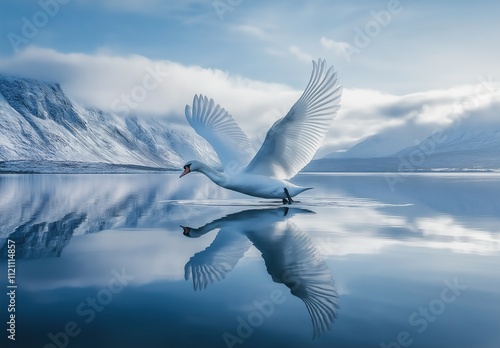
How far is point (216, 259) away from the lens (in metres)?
9.59

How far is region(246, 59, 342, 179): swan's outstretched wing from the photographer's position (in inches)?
655

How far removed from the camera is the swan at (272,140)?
1681 centimetres

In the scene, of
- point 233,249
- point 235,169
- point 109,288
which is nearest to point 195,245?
point 233,249

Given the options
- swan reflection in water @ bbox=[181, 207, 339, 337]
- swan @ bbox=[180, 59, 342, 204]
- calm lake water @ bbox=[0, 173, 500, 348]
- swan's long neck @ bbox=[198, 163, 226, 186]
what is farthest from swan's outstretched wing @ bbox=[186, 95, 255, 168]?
calm lake water @ bbox=[0, 173, 500, 348]

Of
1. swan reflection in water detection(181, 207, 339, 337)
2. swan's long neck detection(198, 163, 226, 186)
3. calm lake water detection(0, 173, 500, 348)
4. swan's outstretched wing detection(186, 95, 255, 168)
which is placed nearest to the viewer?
calm lake water detection(0, 173, 500, 348)

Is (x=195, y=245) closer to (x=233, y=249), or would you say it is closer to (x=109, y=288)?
(x=233, y=249)

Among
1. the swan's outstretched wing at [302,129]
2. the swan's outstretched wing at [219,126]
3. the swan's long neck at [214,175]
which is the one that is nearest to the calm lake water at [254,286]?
the swan's outstretched wing at [302,129]

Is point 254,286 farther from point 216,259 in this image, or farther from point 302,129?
point 302,129

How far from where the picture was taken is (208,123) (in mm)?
21422

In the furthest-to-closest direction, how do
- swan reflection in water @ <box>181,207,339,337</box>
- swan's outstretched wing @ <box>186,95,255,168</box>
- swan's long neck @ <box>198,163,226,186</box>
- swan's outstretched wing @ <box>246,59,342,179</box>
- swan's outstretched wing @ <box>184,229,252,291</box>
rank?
1. swan's outstretched wing @ <box>186,95,255,168</box>
2. swan's long neck @ <box>198,163,226,186</box>
3. swan's outstretched wing @ <box>246,59,342,179</box>
4. swan's outstretched wing @ <box>184,229,252,291</box>
5. swan reflection in water @ <box>181,207,339,337</box>

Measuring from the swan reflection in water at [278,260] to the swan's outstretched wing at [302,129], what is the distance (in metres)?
3.27

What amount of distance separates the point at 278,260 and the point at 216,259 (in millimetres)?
1043

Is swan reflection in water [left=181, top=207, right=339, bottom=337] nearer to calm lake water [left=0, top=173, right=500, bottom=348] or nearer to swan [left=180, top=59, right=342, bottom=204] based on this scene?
calm lake water [left=0, top=173, right=500, bottom=348]

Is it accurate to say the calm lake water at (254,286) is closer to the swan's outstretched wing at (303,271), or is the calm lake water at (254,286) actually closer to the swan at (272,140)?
the swan's outstretched wing at (303,271)
